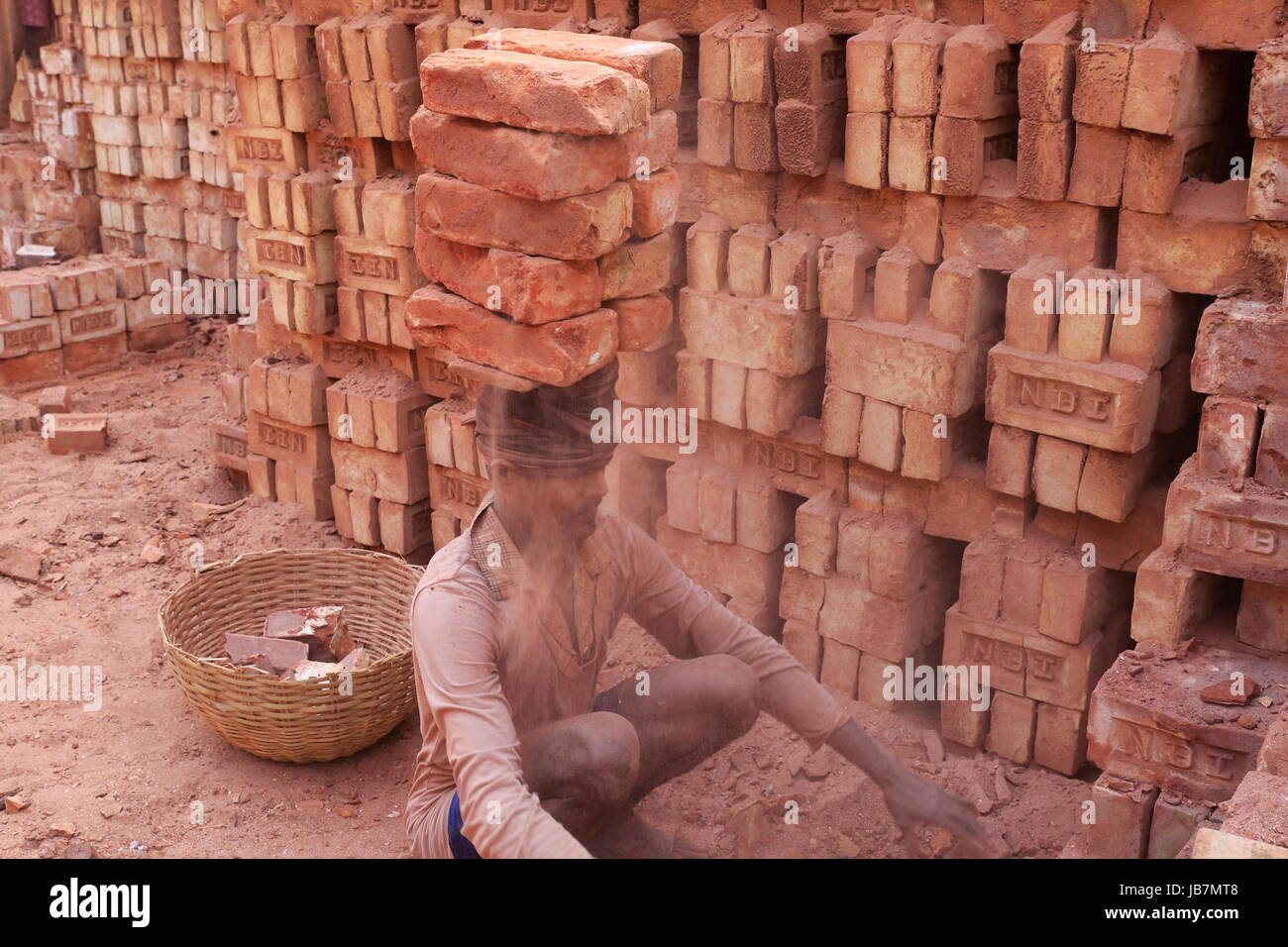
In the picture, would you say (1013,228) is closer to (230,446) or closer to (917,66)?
(917,66)

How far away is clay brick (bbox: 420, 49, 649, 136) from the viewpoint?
3.12m

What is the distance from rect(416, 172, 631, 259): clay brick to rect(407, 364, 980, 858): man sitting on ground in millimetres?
370

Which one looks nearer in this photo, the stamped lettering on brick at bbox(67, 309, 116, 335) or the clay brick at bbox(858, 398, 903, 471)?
the clay brick at bbox(858, 398, 903, 471)

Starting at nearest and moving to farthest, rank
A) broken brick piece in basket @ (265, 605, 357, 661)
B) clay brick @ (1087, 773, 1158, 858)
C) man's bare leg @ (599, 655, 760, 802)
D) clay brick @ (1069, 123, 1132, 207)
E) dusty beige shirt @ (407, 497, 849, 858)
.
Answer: dusty beige shirt @ (407, 497, 849, 858) → clay brick @ (1087, 773, 1158, 858) → man's bare leg @ (599, 655, 760, 802) → clay brick @ (1069, 123, 1132, 207) → broken brick piece in basket @ (265, 605, 357, 661)

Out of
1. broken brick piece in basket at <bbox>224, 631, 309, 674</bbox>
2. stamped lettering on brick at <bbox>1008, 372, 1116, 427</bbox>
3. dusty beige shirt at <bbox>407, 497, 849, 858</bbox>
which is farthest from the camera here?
broken brick piece in basket at <bbox>224, 631, 309, 674</bbox>

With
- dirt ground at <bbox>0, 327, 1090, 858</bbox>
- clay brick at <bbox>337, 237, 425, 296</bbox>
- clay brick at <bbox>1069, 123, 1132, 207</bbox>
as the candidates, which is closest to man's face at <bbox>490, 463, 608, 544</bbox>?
dirt ground at <bbox>0, 327, 1090, 858</bbox>

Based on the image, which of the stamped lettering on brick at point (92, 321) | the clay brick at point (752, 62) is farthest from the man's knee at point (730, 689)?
the stamped lettering on brick at point (92, 321)

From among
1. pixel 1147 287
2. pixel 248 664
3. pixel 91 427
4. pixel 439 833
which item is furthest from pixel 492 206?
pixel 91 427

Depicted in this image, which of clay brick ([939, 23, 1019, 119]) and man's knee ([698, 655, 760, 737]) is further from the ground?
clay brick ([939, 23, 1019, 119])

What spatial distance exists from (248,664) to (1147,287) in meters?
3.40

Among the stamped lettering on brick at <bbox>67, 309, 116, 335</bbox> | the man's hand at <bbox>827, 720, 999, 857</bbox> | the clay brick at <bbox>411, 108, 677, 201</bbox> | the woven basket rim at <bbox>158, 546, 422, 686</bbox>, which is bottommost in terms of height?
the woven basket rim at <bbox>158, 546, 422, 686</bbox>

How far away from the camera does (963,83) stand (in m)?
4.07

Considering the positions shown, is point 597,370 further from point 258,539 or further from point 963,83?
point 258,539

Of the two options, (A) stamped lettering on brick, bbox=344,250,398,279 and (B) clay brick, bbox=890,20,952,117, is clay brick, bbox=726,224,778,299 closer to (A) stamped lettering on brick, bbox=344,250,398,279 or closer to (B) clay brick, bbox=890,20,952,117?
(B) clay brick, bbox=890,20,952,117
